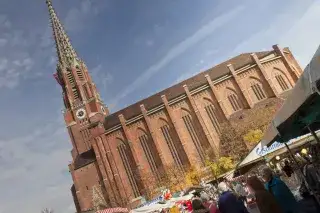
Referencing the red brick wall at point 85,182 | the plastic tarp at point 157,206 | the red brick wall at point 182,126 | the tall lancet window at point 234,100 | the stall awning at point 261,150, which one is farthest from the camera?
the tall lancet window at point 234,100

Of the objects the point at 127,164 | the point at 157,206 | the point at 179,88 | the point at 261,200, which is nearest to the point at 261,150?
the point at 261,200

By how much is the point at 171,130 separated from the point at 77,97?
17.8 meters

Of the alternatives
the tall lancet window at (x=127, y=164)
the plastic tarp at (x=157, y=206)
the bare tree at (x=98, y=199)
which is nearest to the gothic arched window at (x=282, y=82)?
the tall lancet window at (x=127, y=164)

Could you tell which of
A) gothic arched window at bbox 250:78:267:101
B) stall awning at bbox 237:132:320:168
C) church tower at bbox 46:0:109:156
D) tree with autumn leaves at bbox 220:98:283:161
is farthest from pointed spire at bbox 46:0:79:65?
stall awning at bbox 237:132:320:168

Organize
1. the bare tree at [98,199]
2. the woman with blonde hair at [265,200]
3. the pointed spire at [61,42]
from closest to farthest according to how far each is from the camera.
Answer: the woman with blonde hair at [265,200]
the bare tree at [98,199]
the pointed spire at [61,42]

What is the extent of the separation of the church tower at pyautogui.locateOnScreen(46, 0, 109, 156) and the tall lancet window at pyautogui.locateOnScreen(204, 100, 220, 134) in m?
17.8

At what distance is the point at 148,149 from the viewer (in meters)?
49.6

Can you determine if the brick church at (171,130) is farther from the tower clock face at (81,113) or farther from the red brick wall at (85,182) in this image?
the tower clock face at (81,113)

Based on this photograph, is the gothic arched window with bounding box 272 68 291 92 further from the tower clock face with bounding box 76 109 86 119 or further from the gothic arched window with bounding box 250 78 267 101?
the tower clock face with bounding box 76 109 86 119

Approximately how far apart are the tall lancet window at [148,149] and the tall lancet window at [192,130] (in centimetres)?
597

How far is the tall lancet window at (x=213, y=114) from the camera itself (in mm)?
48906

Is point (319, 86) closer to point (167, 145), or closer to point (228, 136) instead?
point (228, 136)

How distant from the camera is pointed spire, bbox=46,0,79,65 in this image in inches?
2379

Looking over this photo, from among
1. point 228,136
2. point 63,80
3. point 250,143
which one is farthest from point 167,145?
point 63,80
